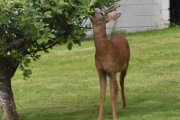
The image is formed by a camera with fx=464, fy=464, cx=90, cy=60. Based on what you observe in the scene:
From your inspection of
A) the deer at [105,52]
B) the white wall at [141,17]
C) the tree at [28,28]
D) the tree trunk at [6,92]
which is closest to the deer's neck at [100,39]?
the deer at [105,52]

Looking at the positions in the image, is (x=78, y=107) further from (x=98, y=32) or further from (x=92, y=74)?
(x=92, y=74)

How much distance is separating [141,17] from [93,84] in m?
7.52

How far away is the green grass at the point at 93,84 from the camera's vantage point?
9.08m

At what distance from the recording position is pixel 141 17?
19422 mm

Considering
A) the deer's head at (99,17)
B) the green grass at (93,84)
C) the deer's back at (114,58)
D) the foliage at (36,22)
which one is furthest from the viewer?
the green grass at (93,84)

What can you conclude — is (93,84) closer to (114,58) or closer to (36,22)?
(114,58)

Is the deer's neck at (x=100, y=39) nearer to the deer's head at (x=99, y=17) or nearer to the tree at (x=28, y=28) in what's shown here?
the deer's head at (x=99, y=17)

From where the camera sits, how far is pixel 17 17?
6836 mm

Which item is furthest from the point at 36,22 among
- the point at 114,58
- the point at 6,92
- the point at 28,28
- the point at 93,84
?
the point at 93,84

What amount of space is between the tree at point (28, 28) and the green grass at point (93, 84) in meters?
1.23

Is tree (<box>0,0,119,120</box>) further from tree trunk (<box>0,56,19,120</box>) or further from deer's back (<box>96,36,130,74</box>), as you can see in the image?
deer's back (<box>96,36,130,74</box>)

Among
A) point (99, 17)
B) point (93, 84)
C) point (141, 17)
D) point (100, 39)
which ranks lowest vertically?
point (141, 17)

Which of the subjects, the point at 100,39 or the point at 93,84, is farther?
the point at 93,84

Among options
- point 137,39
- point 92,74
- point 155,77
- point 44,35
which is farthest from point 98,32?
point 137,39
